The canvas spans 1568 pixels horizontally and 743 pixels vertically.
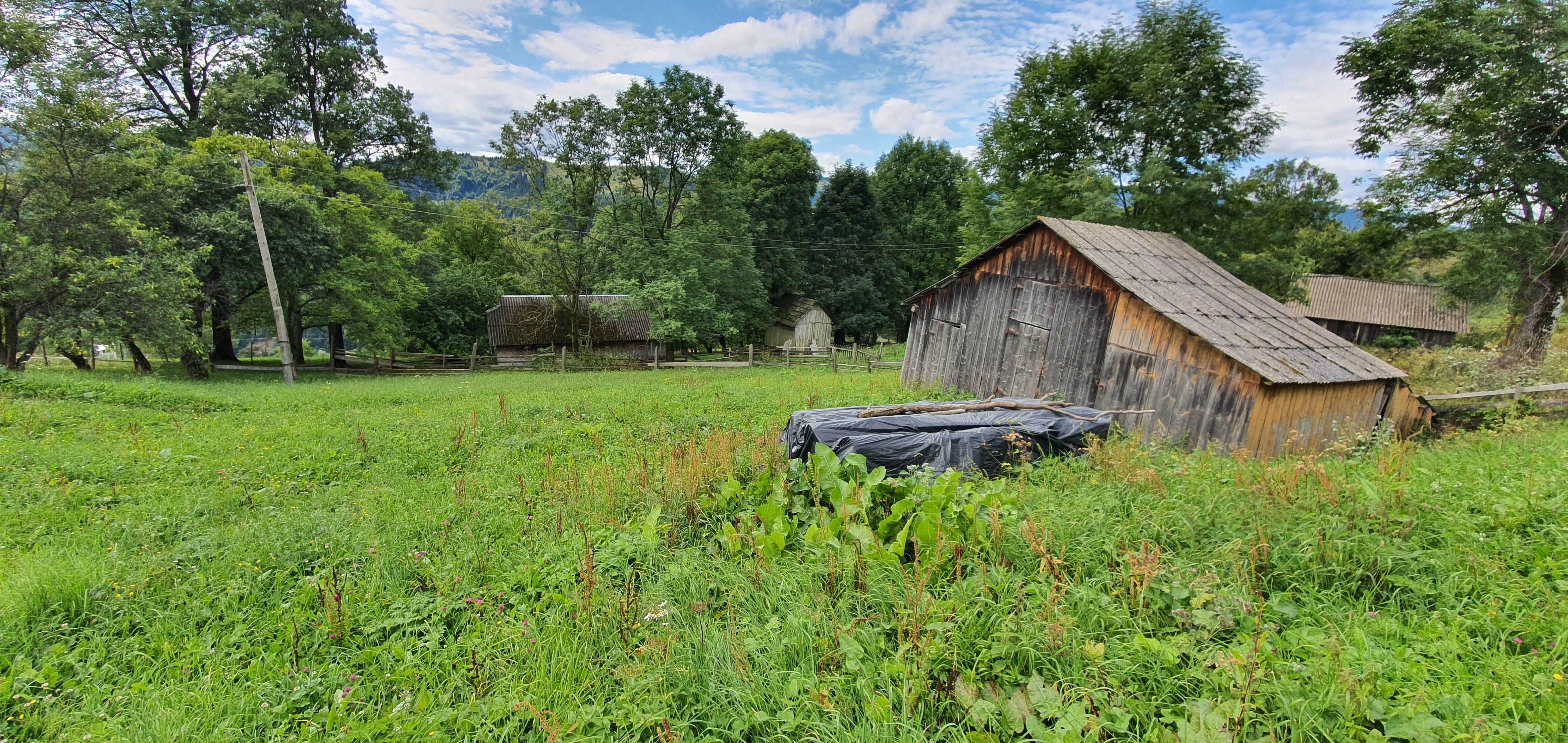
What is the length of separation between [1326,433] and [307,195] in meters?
28.6

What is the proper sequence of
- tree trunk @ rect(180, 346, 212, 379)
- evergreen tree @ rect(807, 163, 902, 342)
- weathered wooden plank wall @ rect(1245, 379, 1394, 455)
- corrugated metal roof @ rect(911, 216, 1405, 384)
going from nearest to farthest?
weathered wooden plank wall @ rect(1245, 379, 1394, 455)
corrugated metal roof @ rect(911, 216, 1405, 384)
tree trunk @ rect(180, 346, 212, 379)
evergreen tree @ rect(807, 163, 902, 342)

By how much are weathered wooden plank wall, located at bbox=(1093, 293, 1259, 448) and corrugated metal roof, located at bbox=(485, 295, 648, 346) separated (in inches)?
958

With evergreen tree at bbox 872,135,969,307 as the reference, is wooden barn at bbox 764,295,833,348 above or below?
below

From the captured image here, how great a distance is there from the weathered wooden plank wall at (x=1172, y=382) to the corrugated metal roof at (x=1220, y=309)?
0.28 m

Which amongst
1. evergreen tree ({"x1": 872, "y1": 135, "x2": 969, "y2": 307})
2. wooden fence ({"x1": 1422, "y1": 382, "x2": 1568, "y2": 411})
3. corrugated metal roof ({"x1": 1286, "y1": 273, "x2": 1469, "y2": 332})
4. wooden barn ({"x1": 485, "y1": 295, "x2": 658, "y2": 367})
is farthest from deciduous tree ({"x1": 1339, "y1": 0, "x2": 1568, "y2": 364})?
wooden barn ({"x1": 485, "y1": 295, "x2": 658, "y2": 367})

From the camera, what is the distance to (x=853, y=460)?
182 inches

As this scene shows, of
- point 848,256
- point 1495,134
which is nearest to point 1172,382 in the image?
point 1495,134

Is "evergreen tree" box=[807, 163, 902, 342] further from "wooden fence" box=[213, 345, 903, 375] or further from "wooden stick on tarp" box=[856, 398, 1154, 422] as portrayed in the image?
"wooden stick on tarp" box=[856, 398, 1154, 422]

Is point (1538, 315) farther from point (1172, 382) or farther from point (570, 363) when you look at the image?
point (570, 363)

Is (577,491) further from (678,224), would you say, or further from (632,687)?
(678,224)

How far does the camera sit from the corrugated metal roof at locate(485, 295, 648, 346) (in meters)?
30.8

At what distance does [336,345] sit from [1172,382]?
3396cm

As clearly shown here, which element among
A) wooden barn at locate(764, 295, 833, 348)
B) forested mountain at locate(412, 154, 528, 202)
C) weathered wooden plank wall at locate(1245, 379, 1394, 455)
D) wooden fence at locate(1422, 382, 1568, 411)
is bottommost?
weathered wooden plank wall at locate(1245, 379, 1394, 455)

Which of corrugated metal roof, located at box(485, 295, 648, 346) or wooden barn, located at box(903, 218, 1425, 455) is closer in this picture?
wooden barn, located at box(903, 218, 1425, 455)
